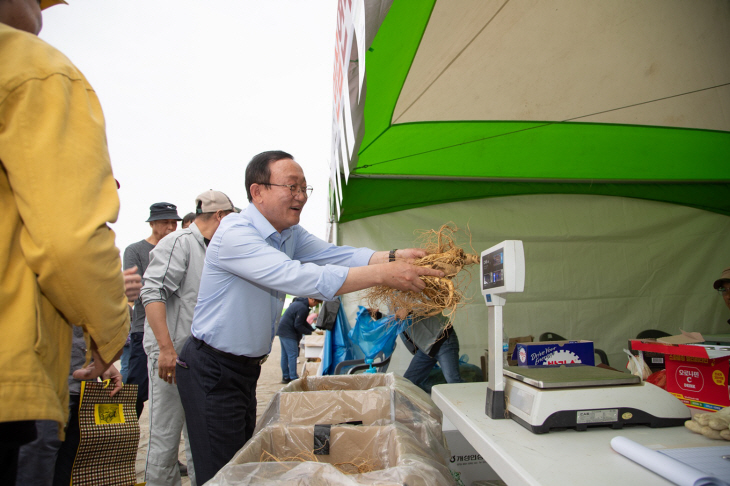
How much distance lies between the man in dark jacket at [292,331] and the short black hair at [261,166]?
4.87 meters

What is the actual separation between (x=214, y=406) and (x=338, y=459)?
55 centimetres

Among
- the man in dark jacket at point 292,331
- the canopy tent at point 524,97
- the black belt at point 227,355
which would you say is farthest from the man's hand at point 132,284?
the man in dark jacket at point 292,331

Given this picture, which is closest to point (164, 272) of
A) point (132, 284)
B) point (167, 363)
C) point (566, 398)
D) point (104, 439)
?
point (167, 363)

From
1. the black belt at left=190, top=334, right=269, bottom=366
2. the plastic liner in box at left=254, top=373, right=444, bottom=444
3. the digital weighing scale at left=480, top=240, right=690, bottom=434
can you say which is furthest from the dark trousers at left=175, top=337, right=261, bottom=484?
the digital weighing scale at left=480, top=240, right=690, bottom=434

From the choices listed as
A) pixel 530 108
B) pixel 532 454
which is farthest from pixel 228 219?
pixel 530 108

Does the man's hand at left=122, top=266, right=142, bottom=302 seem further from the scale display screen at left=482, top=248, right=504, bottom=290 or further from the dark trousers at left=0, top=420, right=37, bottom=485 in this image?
the scale display screen at left=482, top=248, right=504, bottom=290

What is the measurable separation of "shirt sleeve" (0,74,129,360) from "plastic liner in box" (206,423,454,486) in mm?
646

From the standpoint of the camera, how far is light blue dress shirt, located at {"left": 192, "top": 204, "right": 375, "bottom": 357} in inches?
63.0

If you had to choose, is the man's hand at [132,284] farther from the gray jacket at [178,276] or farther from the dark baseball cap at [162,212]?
the dark baseball cap at [162,212]

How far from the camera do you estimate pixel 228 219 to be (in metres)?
Answer: 1.79

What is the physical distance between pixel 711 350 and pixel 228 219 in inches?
75.7

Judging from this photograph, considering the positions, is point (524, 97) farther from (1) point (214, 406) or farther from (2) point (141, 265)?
(2) point (141, 265)

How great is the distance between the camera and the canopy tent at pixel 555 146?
236 centimetres

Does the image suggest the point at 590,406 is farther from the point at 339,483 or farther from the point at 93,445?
the point at 93,445
